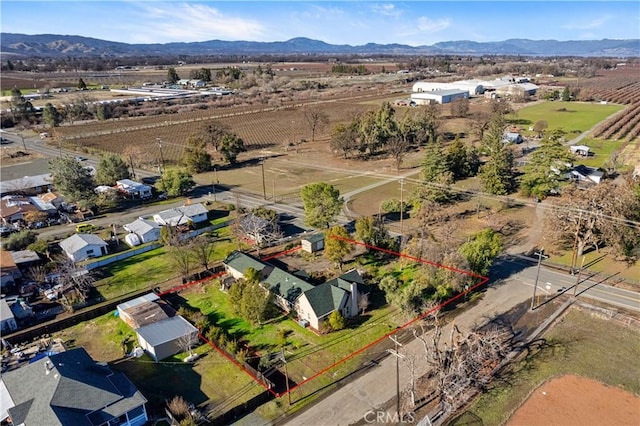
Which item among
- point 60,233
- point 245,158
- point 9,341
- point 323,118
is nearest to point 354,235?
point 9,341

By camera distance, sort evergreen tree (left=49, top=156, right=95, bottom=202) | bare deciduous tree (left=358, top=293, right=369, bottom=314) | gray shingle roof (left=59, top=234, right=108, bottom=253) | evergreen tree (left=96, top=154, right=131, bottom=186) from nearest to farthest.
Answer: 1. bare deciduous tree (left=358, top=293, right=369, bottom=314)
2. gray shingle roof (left=59, top=234, right=108, bottom=253)
3. evergreen tree (left=49, top=156, right=95, bottom=202)
4. evergreen tree (left=96, top=154, right=131, bottom=186)

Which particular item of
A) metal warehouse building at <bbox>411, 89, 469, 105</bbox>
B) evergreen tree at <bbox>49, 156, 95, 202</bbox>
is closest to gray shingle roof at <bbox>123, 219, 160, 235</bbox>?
evergreen tree at <bbox>49, 156, 95, 202</bbox>

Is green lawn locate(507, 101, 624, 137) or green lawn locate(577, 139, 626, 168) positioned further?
green lawn locate(507, 101, 624, 137)

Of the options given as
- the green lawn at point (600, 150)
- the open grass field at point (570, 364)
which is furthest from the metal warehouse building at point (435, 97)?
the open grass field at point (570, 364)

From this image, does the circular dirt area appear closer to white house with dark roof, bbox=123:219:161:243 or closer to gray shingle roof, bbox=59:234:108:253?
white house with dark roof, bbox=123:219:161:243

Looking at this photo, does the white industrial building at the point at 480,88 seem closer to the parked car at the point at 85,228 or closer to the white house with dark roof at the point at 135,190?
the white house with dark roof at the point at 135,190

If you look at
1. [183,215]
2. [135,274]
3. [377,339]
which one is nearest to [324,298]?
[377,339]

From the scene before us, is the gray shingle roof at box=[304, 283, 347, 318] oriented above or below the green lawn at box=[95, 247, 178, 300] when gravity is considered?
above
